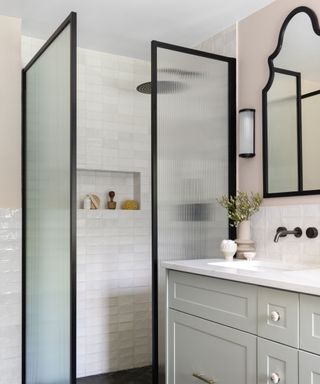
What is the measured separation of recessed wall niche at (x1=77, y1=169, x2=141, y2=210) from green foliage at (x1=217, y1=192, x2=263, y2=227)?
0.98 metres

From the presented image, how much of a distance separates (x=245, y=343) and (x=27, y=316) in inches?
58.3

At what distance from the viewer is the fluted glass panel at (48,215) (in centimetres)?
214

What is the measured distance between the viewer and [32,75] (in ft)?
8.88

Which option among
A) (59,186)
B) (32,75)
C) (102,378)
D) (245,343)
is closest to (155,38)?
(32,75)

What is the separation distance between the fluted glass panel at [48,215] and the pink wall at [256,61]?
46.8 inches

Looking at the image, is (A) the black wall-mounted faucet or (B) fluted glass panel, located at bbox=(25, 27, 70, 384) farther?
(A) the black wall-mounted faucet

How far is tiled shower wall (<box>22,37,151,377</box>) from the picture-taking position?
10.9ft

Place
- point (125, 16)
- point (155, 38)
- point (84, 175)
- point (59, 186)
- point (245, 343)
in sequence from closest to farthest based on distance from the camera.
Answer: point (245, 343), point (59, 186), point (125, 16), point (155, 38), point (84, 175)

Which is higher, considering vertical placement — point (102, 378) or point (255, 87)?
point (255, 87)

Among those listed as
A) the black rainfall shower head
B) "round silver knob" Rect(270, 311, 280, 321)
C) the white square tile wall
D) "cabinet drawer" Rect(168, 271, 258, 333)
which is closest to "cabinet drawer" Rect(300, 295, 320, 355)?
"round silver knob" Rect(270, 311, 280, 321)

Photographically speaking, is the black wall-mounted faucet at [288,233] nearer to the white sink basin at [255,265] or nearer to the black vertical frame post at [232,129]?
the white sink basin at [255,265]

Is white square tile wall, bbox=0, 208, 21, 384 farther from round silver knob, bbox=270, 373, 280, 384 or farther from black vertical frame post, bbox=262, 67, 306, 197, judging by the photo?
round silver knob, bbox=270, 373, 280, 384

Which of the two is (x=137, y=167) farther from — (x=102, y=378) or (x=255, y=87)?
(x=102, y=378)

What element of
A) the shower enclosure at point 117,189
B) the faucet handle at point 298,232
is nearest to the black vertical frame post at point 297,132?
the faucet handle at point 298,232
